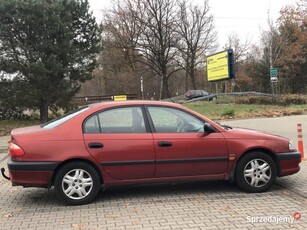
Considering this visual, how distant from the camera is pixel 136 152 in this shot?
19.4ft

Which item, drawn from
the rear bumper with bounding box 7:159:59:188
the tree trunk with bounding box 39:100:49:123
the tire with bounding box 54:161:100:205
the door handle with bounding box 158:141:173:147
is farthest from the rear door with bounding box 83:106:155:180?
the tree trunk with bounding box 39:100:49:123

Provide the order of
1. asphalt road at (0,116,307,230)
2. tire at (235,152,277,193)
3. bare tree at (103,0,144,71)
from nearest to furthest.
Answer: asphalt road at (0,116,307,230)
tire at (235,152,277,193)
bare tree at (103,0,144,71)

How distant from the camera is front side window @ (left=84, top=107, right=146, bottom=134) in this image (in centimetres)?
600

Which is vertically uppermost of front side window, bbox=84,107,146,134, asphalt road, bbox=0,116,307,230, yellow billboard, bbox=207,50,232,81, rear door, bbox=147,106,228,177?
yellow billboard, bbox=207,50,232,81

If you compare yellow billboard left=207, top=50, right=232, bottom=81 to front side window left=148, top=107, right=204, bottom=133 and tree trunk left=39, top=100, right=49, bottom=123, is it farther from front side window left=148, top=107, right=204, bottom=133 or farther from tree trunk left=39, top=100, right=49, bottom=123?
front side window left=148, top=107, right=204, bottom=133

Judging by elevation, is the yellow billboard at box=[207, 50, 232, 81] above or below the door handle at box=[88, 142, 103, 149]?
above

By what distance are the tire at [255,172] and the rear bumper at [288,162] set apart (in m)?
0.12

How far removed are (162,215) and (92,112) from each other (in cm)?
184

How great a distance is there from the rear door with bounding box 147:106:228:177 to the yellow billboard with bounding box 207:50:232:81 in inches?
938

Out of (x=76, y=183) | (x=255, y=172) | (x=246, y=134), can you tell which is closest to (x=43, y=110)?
(x=76, y=183)

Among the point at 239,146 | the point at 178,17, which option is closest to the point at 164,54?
the point at 178,17

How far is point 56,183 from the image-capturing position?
18.9 feet

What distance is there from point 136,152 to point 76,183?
95cm

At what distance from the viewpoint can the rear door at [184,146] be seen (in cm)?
602
